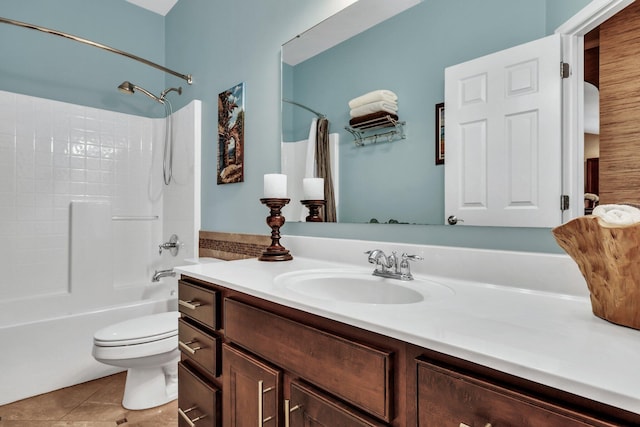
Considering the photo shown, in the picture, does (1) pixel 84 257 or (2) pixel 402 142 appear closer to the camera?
(2) pixel 402 142

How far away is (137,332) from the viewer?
1.66 m

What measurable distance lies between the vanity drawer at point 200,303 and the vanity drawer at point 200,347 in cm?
4

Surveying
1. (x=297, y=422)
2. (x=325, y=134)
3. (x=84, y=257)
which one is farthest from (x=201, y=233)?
(x=297, y=422)

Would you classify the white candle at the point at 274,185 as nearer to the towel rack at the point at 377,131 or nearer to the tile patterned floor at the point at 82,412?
the towel rack at the point at 377,131

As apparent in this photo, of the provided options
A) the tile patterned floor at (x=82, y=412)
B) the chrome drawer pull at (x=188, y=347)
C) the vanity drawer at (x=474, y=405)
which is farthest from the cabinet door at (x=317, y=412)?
the tile patterned floor at (x=82, y=412)

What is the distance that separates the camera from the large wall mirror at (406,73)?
38.2 inches

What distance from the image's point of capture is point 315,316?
748mm

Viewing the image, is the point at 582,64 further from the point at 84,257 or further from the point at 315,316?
the point at 84,257

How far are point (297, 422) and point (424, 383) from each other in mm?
370

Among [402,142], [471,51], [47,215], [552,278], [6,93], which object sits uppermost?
[6,93]

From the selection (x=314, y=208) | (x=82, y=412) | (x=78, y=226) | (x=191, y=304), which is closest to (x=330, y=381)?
(x=191, y=304)

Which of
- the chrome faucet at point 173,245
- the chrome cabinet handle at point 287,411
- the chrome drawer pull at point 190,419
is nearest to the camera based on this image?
A: the chrome cabinet handle at point 287,411

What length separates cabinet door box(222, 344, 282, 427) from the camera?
0.84 m

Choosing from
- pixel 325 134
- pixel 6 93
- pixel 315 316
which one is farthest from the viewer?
pixel 6 93
